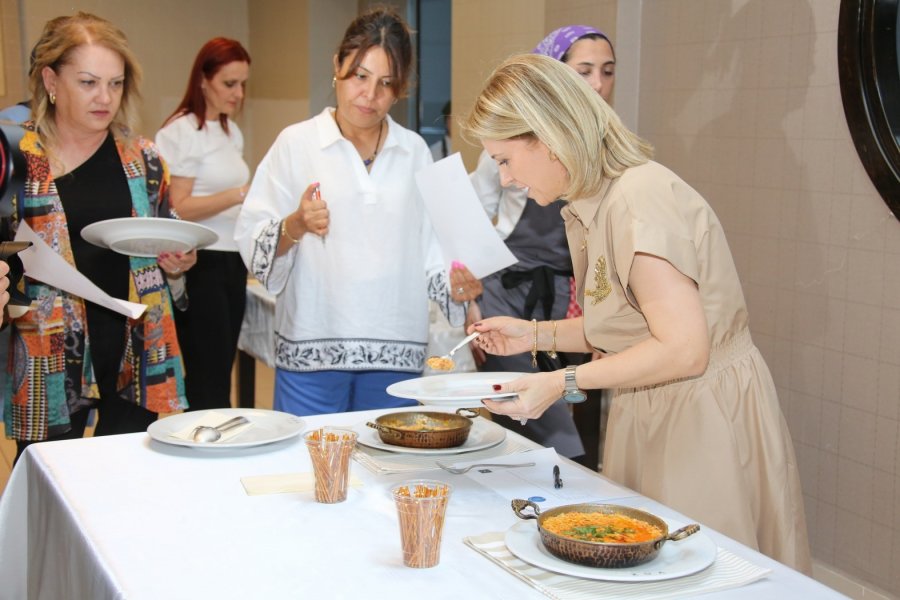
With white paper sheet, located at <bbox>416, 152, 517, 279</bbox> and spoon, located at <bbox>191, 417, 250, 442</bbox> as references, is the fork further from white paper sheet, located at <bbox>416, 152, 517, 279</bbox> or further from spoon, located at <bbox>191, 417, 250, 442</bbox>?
white paper sheet, located at <bbox>416, 152, 517, 279</bbox>

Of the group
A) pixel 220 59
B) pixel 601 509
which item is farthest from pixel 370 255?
pixel 220 59

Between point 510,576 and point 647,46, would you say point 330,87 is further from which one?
point 510,576

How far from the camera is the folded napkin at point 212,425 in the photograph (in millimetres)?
1887

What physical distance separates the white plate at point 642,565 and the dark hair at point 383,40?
1.44 metres

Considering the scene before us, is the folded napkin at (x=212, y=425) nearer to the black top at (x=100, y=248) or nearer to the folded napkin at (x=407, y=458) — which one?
the folded napkin at (x=407, y=458)

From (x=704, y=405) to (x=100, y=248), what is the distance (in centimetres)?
167

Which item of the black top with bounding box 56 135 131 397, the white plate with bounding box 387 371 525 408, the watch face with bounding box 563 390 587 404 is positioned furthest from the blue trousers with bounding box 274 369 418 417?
the watch face with bounding box 563 390 587 404

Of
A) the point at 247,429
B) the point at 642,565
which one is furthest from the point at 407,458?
the point at 642,565

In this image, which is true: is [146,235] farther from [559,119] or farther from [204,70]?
[204,70]

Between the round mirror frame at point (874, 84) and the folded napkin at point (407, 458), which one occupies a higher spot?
the round mirror frame at point (874, 84)

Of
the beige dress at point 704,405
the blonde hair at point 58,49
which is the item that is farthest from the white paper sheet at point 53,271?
the beige dress at point 704,405

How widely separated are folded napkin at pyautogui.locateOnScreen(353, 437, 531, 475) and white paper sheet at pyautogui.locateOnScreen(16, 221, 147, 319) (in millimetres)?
923

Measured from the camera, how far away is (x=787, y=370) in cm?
306

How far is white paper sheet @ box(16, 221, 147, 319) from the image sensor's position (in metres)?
2.38
